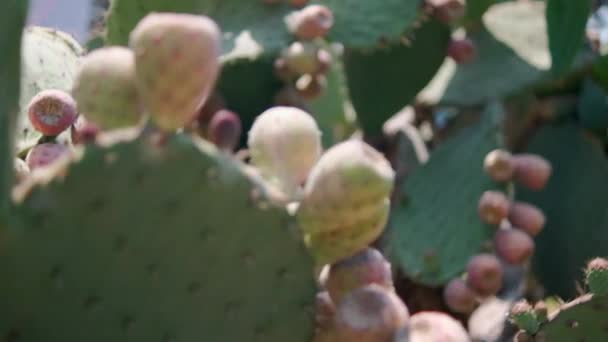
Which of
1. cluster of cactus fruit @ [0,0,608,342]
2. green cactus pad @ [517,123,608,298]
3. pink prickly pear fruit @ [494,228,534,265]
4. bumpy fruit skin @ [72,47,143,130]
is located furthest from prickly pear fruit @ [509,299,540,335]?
green cactus pad @ [517,123,608,298]

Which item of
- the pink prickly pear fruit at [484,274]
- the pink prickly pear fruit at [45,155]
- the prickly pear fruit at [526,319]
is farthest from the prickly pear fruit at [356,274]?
the pink prickly pear fruit at [484,274]

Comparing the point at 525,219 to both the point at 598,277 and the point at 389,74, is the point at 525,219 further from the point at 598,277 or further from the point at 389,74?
the point at 598,277

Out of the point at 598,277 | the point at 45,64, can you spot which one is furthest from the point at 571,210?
the point at 45,64

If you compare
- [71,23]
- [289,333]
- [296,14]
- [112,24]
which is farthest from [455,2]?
[71,23]

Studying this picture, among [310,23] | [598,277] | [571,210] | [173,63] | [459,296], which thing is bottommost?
[571,210]

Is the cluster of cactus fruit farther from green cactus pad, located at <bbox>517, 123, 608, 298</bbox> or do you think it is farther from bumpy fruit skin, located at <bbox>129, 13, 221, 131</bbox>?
green cactus pad, located at <bbox>517, 123, 608, 298</bbox>

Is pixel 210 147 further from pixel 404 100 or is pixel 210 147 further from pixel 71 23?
pixel 71 23
